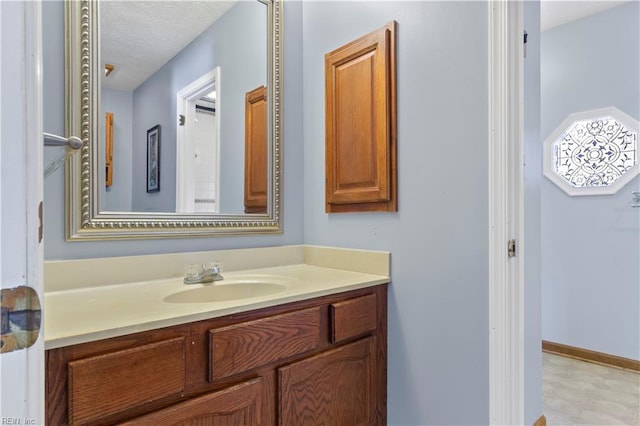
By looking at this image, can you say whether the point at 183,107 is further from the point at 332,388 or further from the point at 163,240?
the point at 332,388

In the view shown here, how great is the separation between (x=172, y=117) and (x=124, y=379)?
1.02 m

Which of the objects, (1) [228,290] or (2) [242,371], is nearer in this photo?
(2) [242,371]

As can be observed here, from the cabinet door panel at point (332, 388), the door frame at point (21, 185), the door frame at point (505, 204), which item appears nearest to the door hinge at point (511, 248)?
the door frame at point (505, 204)

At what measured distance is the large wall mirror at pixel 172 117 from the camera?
1225mm

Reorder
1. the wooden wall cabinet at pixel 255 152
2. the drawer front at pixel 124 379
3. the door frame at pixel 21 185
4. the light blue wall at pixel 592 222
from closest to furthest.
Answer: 1. the door frame at pixel 21 185
2. the drawer front at pixel 124 379
3. the wooden wall cabinet at pixel 255 152
4. the light blue wall at pixel 592 222

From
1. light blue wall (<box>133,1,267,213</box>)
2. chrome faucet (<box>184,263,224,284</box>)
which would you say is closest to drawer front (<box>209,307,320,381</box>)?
chrome faucet (<box>184,263,224,284</box>)

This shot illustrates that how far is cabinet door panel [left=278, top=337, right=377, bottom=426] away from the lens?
1.11 meters

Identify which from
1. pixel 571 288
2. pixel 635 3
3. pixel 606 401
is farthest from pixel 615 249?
pixel 635 3

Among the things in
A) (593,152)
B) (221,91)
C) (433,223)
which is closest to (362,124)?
(433,223)

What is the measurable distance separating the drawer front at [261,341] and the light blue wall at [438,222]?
1.38 feet

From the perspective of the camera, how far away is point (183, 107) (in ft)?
4.91

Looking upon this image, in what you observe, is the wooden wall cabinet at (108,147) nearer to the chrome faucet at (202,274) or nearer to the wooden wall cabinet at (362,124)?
the chrome faucet at (202,274)

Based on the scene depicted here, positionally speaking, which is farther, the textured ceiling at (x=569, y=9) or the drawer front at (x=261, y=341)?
the textured ceiling at (x=569, y=9)

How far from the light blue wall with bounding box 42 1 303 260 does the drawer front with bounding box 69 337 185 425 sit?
53cm
